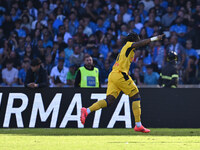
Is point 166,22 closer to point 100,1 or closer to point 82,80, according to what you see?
point 100,1

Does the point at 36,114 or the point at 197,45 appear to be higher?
the point at 197,45

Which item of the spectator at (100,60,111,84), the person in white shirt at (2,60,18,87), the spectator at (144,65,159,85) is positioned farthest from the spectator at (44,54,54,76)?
the spectator at (144,65,159,85)

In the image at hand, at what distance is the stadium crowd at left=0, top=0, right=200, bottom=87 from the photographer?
17016 millimetres

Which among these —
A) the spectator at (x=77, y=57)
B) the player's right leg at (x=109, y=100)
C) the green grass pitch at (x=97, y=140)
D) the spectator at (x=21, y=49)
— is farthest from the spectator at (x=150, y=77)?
the player's right leg at (x=109, y=100)

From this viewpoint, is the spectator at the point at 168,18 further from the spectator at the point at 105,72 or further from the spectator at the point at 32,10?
the spectator at the point at 32,10

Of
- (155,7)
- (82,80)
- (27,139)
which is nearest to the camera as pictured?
(27,139)

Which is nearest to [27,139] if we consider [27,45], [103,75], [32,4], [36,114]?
[36,114]

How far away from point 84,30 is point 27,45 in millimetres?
2229

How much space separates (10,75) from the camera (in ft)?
56.9

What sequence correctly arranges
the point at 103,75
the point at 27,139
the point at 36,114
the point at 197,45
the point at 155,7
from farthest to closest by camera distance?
the point at 155,7, the point at 197,45, the point at 103,75, the point at 36,114, the point at 27,139

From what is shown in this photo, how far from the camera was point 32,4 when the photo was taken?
790 inches

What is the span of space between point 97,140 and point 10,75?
824 cm

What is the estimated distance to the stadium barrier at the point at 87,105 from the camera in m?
12.9

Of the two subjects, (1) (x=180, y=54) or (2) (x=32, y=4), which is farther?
(2) (x=32, y=4)
